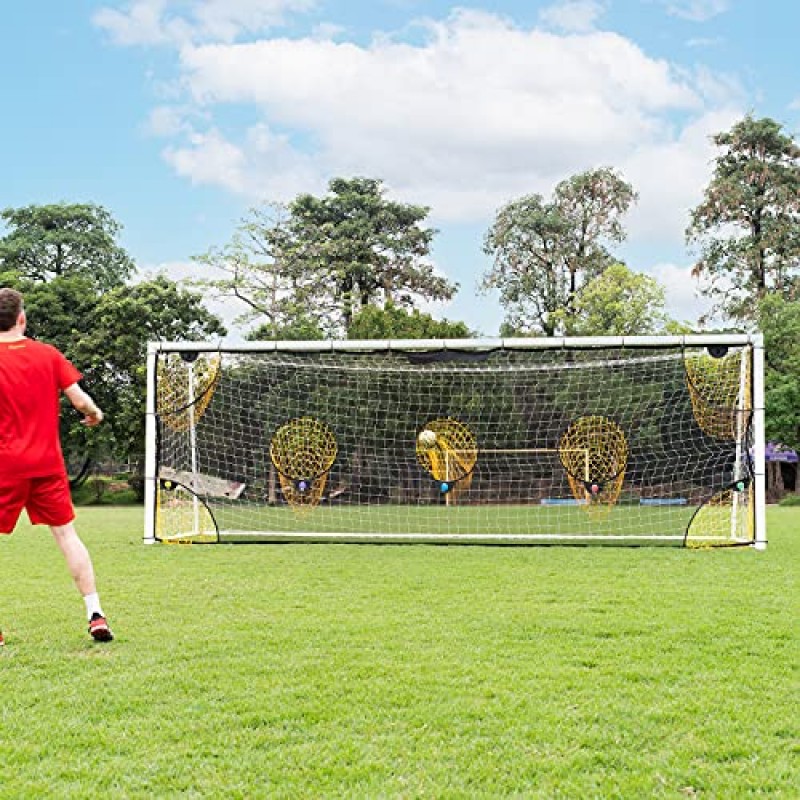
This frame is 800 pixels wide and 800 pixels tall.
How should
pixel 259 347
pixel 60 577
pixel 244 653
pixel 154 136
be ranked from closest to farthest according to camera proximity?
1. pixel 244 653
2. pixel 60 577
3. pixel 259 347
4. pixel 154 136

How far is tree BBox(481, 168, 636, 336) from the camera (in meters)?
37.7

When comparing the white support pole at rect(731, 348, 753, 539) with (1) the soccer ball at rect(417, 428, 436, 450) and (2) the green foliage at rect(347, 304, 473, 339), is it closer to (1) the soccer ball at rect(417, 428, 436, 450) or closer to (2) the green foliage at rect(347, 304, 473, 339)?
(1) the soccer ball at rect(417, 428, 436, 450)

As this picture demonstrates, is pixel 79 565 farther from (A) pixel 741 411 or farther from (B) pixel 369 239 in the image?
(B) pixel 369 239

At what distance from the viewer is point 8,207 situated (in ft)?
128

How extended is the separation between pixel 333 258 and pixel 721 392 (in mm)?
24559

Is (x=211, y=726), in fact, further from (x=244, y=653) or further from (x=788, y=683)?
(x=788, y=683)

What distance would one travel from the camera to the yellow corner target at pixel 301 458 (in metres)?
14.9

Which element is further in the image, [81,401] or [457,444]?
[457,444]

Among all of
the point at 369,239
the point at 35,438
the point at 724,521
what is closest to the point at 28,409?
the point at 35,438

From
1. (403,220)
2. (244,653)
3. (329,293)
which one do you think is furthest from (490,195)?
(244,653)

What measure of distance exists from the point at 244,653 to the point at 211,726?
1244 mm

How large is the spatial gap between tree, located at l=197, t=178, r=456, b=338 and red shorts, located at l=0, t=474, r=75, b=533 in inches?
1086

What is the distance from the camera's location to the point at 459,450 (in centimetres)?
1798

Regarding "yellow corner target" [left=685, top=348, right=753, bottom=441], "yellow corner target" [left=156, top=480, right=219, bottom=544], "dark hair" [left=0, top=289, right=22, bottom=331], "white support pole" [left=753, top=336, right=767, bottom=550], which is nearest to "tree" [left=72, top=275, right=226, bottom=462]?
"yellow corner target" [left=156, top=480, right=219, bottom=544]
